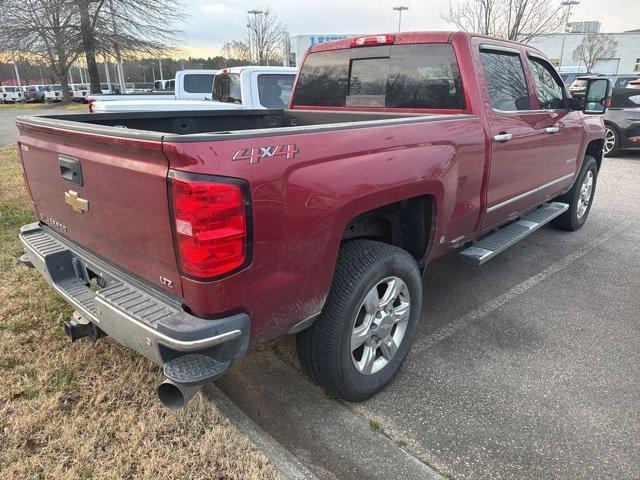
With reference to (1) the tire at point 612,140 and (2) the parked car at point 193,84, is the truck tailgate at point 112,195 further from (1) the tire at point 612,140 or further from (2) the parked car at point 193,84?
(1) the tire at point 612,140

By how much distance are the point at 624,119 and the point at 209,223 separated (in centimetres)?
1180

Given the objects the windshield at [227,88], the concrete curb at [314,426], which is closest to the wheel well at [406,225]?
the concrete curb at [314,426]

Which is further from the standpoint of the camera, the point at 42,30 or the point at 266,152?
the point at 42,30

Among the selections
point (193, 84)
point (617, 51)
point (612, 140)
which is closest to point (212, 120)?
point (193, 84)

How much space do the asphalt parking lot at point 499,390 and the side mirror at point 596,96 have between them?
65.2 inches

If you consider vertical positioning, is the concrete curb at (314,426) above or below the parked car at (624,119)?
below

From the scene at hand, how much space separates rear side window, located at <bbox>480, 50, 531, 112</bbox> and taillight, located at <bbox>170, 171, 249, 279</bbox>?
8.02 feet

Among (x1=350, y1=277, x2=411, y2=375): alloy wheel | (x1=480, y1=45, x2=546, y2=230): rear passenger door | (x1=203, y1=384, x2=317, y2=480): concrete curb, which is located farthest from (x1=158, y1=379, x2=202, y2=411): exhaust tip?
(x1=480, y1=45, x2=546, y2=230): rear passenger door

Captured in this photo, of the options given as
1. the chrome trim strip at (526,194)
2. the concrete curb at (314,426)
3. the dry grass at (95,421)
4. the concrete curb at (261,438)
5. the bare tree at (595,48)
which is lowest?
the concrete curb at (314,426)

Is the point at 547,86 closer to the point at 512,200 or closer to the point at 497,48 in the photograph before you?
the point at 497,48

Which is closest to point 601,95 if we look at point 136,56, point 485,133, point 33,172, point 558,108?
point 558,108

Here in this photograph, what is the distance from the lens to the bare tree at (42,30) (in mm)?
22562

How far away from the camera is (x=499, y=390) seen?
2908 millimetres

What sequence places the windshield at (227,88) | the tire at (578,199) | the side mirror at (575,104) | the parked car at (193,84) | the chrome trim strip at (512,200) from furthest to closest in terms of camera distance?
the parked car at (193,84), the windshield at (227,88), the tire at (578,199), the side mirror at (575,104), the chrome trim strip at (512,200)
